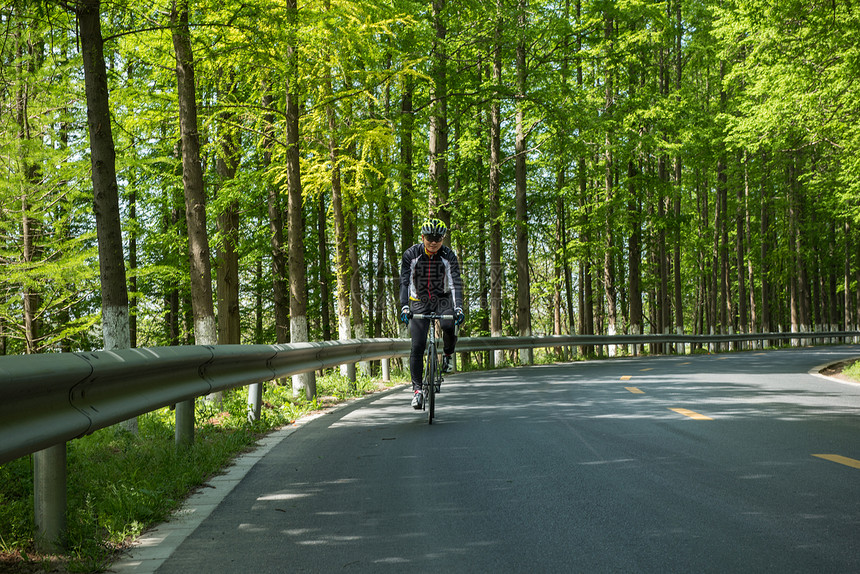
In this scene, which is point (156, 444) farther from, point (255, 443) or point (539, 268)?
point (539, 268)

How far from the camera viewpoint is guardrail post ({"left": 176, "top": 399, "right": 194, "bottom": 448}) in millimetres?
6875

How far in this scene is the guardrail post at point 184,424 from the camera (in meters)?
6.88

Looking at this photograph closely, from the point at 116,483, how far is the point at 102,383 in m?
1.08

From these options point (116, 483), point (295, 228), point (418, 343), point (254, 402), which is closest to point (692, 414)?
point (418, 343)

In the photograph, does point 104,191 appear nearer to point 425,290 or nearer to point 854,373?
point 425,290

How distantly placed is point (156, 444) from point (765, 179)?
37.3m

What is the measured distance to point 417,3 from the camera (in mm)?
21516

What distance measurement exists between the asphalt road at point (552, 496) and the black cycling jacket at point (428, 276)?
59.5 inches

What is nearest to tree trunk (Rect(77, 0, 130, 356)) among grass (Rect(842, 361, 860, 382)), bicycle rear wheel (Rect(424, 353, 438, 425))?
bicycle rear wheel (Rect(424, 353, 438, 425))

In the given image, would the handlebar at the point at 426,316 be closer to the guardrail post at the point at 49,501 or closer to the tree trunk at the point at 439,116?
the guardrail post at the point at 49,501

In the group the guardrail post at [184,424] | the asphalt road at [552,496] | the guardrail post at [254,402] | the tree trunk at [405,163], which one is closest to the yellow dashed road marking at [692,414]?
the asphalt road at [552,496]

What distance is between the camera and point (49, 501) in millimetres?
4180

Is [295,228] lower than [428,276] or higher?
higher

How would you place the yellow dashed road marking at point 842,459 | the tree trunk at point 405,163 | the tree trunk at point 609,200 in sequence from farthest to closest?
the tree trunk at point 609,200 < the tree trunk at point 405,163 < the yellow dashed road marking at point 842,459
